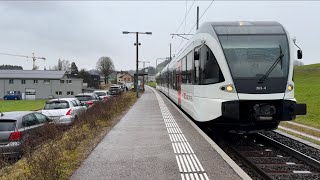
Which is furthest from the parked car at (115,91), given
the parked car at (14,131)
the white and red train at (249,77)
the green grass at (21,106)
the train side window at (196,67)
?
the white and red train at (249,77)

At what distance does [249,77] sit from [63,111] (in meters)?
Answer: 10.3

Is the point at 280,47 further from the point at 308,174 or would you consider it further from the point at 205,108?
the point at 308,174

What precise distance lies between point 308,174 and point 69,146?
572 centimetres

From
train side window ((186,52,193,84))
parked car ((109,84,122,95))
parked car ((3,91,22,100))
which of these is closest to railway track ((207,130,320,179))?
train side window ((186,52,193,84))

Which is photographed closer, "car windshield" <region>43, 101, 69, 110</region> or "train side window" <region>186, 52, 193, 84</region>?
"train side window" <region>186, 52, 193, 84</region>

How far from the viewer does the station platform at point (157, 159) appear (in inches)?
284

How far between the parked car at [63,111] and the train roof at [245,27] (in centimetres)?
895

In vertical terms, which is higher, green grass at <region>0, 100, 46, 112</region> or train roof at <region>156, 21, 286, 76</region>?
train roof at <region>156, 21, 286, 76</region>

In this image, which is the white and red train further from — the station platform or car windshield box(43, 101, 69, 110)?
car windshield box(43, 101, 69, 110)

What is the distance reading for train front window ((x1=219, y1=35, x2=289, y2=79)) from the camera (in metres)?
10.9

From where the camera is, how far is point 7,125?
37.1 ft

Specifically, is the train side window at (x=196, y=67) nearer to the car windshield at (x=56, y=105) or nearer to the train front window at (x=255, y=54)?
the train front window at (x=255, y=54)

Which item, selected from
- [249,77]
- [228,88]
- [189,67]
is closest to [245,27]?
[249,77]

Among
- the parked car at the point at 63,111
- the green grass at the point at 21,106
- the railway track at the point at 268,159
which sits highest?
the parked car at the point at 63,111
